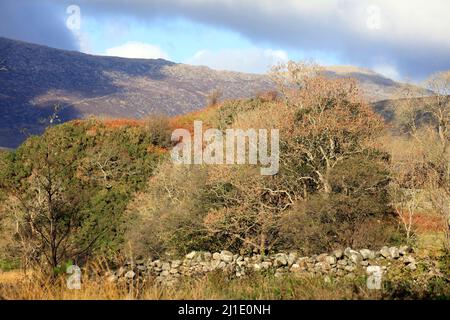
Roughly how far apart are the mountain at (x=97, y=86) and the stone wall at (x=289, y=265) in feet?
244

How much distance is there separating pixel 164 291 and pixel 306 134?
1614 cm

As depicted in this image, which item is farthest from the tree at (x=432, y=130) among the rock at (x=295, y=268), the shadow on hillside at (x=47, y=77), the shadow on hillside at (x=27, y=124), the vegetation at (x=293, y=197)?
the shadow on hillside at (x=47, y=77)

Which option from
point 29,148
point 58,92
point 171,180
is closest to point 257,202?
point 171,180

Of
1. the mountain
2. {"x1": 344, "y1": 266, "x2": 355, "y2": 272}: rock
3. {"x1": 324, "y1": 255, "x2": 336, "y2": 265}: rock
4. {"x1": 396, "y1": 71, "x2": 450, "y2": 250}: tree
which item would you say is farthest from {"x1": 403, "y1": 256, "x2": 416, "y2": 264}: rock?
the mountain

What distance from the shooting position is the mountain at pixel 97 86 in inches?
3861

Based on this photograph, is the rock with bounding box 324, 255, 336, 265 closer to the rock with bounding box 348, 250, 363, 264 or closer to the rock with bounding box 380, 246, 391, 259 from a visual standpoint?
the rock with bounding box 348, 250, 363, 264

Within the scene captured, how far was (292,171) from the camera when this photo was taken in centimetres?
2241

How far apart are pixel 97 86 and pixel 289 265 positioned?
11825cm

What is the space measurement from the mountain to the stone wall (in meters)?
74.3

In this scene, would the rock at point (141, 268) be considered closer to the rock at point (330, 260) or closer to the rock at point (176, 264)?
the rock at point (176, 264)

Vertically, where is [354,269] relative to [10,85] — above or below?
below

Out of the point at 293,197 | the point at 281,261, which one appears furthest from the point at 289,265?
the point at 293,197

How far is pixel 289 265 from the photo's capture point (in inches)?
465
